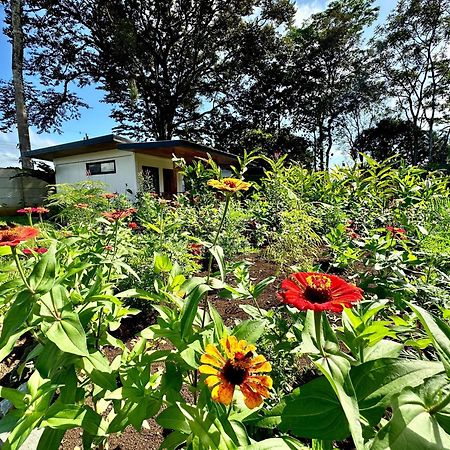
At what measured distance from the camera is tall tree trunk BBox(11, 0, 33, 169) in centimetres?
997

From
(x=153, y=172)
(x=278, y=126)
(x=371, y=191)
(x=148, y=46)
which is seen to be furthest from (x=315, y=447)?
(x=278, y=126)

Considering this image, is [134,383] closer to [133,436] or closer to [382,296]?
[133,436]

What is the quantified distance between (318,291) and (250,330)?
11.0 inches

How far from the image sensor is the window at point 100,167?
33.1 ft

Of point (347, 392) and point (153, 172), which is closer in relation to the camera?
point (347, 392)

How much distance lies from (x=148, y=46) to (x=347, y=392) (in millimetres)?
17325

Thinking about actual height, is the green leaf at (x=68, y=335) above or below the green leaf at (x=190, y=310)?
below

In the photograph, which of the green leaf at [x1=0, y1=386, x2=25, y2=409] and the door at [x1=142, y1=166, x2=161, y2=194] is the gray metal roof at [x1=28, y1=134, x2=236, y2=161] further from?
the green leaf at [x1=0, y1=386, x2=25, y2=409]

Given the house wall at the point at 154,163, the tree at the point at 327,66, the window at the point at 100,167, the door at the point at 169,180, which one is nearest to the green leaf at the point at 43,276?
the house wall at the point at 154,163

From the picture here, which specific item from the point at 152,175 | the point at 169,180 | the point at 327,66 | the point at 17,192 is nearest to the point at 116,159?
the point at 152,175

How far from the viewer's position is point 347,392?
0.49 m

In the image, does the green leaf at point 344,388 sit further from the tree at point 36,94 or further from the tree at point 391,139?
the tree at point 391,139

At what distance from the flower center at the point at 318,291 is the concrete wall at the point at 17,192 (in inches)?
461

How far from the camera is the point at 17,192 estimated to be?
10.7 meters
